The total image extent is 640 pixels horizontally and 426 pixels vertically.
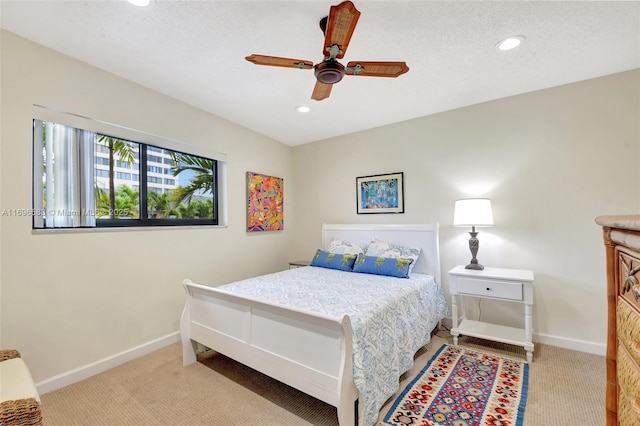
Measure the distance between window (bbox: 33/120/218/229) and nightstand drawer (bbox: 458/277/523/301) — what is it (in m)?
2.84

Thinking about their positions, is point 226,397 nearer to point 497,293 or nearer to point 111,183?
point 111,183

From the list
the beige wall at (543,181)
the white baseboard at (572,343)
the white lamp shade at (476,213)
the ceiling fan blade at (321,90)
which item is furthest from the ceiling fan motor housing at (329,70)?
the white baseboard at (572,343)

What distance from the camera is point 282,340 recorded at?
1838 mm

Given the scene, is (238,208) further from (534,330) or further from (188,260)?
(534,330)

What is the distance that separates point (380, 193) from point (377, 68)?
204 centimetres

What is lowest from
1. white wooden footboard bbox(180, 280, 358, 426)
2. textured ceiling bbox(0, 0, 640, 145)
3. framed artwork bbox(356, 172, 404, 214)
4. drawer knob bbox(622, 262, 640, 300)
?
white wooden footboard bbox(180, 280, 358, 426)

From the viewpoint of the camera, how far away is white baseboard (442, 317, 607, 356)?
248 cm

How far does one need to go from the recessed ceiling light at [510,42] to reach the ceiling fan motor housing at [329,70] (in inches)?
48.3

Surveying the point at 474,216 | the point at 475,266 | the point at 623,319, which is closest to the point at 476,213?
the point at 474,216

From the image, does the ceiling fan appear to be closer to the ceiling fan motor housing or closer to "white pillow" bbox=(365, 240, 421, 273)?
the ceiling fan motor housing

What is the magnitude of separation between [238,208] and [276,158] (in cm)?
109

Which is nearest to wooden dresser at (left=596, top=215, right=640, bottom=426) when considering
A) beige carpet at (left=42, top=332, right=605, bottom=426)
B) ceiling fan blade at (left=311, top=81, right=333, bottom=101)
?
beige carpet at (left=42, top=332, right=605, bottom=426)

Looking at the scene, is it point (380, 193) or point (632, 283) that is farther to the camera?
point (380, 193)

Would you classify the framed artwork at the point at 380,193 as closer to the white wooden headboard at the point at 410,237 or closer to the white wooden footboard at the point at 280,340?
the white wooden headboard at the point at 410,237
